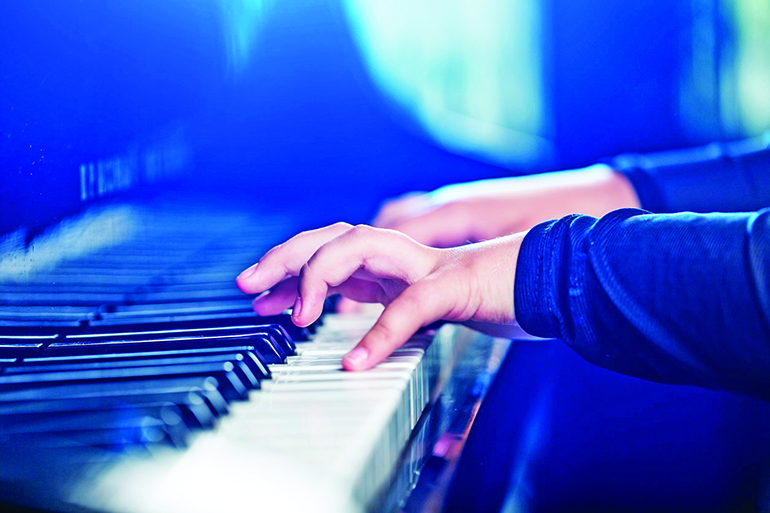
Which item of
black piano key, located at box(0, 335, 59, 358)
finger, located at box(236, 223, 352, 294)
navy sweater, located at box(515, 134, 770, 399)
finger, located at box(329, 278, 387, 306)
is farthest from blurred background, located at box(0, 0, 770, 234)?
navy sweater, located at box(515, 134, 770, 399)

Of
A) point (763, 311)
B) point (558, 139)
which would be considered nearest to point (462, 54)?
point (558, 139)

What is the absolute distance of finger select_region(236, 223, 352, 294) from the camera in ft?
2.31

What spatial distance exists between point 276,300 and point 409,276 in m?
0.17

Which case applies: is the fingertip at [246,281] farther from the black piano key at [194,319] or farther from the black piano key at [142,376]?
the black piano key at [142,376]

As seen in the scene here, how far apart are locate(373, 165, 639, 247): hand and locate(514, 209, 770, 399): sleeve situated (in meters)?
0.37

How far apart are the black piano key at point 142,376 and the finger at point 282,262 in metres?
0.19

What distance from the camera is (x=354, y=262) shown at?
657mm

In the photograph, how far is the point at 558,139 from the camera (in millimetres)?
3330

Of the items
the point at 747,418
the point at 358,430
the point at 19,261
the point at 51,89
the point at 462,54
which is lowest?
the point at 747,418

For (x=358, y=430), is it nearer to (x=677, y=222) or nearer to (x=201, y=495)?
(x=201, y=495)

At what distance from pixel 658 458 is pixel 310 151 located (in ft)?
3.98

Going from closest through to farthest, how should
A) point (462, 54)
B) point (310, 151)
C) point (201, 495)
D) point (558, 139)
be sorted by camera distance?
point (201, 495) → point (310, 151) → point (462, 54) → point (558, 139)

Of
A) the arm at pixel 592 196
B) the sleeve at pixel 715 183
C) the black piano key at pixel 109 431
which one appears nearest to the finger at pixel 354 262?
the black piano key at pixel 109 431

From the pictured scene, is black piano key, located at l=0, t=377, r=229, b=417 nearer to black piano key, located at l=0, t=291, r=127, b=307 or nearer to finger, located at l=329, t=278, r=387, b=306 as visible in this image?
black piano key, located at l=0, t=291, r=127, b=307
